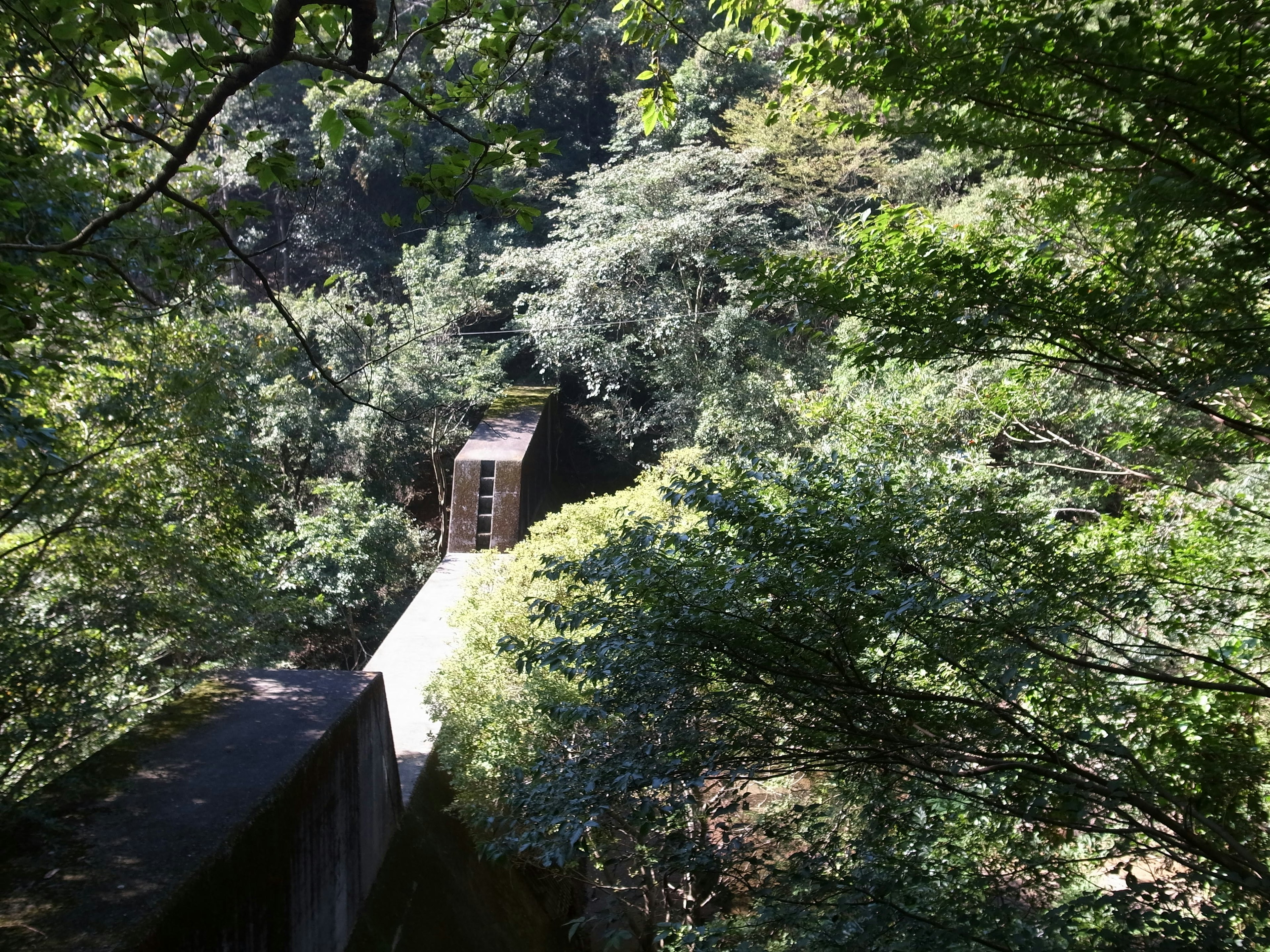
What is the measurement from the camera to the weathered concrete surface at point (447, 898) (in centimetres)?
478

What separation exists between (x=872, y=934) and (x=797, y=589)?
41.3 inches

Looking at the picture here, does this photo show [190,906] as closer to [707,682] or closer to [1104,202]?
[707,682]

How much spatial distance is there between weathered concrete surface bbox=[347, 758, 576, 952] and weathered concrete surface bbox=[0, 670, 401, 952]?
221mm

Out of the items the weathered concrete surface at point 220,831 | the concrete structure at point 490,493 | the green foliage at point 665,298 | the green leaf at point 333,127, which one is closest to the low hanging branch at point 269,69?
the green leaf at point 333,127

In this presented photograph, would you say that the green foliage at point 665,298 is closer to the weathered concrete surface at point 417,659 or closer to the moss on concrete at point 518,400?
the moss on concrete at point 518,400

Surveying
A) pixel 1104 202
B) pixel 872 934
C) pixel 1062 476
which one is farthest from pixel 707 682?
pixel 1062 476

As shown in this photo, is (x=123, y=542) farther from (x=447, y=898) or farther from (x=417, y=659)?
(x=417, y=659)

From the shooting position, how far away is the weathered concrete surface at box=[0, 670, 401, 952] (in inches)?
99.9

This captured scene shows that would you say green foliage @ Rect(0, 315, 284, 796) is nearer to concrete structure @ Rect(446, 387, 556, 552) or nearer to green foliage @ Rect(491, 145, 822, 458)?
concrete structure @ Rect(446, 387, 556, 552)

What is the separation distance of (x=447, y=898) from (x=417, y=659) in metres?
3.08

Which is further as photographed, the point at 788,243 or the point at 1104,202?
the point at 788,243

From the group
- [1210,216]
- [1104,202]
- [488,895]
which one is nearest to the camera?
[1210,216]

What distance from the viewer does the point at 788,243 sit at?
11.8 metres

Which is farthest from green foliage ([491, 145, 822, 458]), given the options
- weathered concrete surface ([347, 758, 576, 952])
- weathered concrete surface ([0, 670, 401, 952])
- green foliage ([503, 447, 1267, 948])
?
green foliage ([503, 447, 1267, 948])
